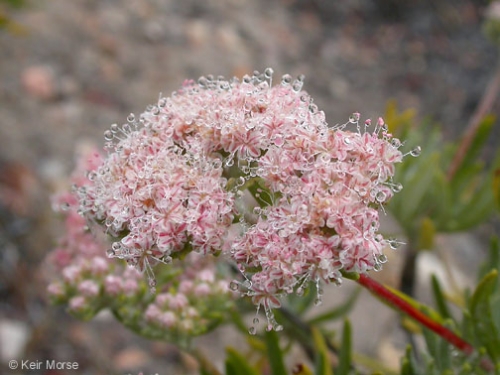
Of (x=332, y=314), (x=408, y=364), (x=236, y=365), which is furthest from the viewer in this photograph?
(x=332, y=314)

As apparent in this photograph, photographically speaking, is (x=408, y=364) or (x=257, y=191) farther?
(x=408, y=364)

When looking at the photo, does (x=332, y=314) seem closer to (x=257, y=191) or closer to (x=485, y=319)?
(x=485, y=319)

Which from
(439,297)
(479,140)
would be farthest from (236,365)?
(479,140)

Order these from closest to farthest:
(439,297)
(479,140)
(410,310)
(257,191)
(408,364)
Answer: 1. (257,191)
2. (410,310)
3. (408,364)
4. (439,297)
5. (479,140)

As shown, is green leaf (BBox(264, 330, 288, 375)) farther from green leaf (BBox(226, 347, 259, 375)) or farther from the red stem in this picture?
the red stem

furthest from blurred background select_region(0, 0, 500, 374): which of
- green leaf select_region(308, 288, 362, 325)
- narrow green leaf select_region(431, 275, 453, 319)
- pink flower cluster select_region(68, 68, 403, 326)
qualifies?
pink flower cluster select_region(68, 68, 403, 326)

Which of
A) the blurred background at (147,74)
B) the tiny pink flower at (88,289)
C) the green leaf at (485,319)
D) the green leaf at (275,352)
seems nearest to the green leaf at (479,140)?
the blurred background at (147,74)

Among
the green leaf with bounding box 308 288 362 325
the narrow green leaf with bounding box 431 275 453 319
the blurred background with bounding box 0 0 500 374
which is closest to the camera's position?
the narrow green leaf with bounding box 431 275 453 319
